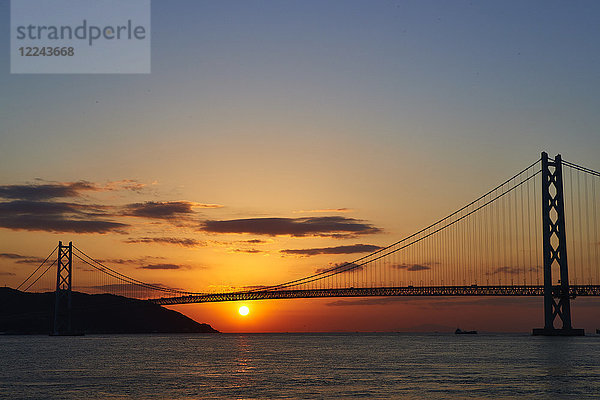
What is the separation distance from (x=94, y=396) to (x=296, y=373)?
16286mm

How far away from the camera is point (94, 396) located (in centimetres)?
3562

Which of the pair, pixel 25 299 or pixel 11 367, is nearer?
pixel 11 367

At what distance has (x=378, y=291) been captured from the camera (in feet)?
323

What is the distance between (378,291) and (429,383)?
57.5 meters

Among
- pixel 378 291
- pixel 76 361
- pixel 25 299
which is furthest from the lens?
pixel 25 299

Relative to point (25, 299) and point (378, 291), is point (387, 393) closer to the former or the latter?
point (378, 291)

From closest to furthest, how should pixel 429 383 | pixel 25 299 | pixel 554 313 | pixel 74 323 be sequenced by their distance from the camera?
pixel 429 383, pixel 554 313, pixel 74 323, pixel 25 299

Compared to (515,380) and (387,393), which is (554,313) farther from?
(387,393)

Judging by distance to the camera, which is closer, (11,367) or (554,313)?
(11,367)

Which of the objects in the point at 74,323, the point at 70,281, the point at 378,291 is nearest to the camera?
the point at 378,291

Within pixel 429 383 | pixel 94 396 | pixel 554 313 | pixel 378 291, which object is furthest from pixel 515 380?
pixel 378 291

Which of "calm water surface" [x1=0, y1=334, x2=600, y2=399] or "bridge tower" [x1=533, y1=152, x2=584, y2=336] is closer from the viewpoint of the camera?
"calm water surface" [x1=0, y1=334, x2=600, y2=399]

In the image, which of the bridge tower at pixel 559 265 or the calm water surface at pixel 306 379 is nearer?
the calm water surface at pixel 306 379

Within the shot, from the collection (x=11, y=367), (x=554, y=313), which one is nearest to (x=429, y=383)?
(x=11, y=367)
